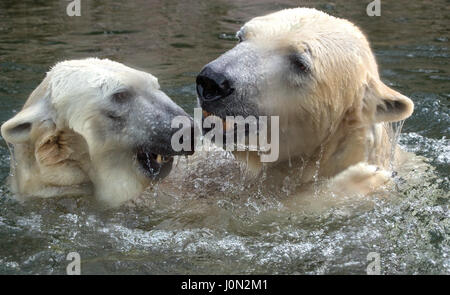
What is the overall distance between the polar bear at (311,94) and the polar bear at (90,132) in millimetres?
566

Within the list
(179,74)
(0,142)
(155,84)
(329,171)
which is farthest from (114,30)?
(329,171)

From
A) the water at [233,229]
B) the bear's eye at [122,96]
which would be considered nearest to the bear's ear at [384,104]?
the water at [233,229]

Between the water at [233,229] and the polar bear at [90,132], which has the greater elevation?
the polar bear at [90,132]

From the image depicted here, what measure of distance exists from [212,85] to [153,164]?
91cm

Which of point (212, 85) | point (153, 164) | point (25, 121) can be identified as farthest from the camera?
point (153, 164)

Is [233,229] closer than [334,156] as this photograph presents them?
No

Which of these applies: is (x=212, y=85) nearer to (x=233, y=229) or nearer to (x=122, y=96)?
(x=122, y=96)

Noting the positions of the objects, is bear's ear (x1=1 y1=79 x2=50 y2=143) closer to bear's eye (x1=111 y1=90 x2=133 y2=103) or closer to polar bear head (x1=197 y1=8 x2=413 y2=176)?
bear's eye (x1=111 y1=90 x2=133 y2=103)

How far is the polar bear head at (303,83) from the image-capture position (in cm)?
355

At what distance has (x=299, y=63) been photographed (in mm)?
3629

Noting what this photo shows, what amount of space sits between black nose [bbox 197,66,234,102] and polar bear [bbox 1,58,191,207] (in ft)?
1.75

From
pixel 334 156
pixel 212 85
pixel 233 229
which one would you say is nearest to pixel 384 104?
pixel 334 156

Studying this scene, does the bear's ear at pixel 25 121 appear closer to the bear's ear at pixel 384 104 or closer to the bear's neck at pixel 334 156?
the bear's neck at pixel 334 156

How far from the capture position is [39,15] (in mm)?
9625
